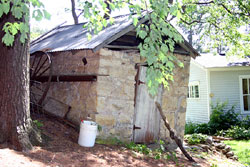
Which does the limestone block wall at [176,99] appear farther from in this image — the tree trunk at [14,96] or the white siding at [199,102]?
the white siding at [199,102]

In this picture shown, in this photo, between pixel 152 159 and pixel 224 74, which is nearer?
pixel 152 159

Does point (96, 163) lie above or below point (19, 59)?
below

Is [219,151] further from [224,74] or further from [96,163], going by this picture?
[224,74]

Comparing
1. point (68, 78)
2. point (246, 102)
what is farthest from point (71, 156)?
point (246, 102)

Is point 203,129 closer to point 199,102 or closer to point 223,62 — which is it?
point 199,102

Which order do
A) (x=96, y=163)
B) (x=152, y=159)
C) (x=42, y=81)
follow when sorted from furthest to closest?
1. (x=42, y=81)
2. (x=152, y=159)
3. (x=96, y=163)

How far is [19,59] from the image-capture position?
16.9 feet

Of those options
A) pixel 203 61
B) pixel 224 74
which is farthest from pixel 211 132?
pixel 203 61

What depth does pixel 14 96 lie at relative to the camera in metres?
5.09

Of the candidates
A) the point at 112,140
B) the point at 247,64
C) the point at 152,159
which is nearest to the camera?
the point at 152,159

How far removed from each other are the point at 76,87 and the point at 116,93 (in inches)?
44.7

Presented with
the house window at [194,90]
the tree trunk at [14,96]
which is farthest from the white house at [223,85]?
the tree trunk at [14,96]

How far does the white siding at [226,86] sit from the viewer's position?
14.2m

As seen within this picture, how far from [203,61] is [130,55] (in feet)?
29.4
